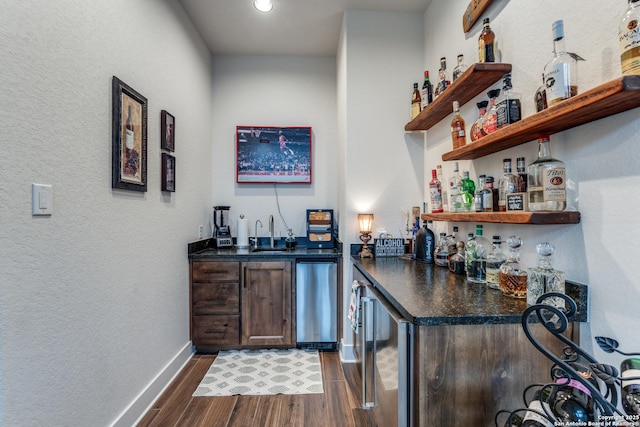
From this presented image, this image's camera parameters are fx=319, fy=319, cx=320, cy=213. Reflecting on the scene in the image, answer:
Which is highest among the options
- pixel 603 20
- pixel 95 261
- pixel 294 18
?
pixel 294 18

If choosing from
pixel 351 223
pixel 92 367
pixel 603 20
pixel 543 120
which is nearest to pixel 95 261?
pixel 92 367

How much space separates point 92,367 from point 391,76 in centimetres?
276

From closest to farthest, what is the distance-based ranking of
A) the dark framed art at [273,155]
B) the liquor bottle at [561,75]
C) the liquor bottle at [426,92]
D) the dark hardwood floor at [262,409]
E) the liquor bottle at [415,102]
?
the liquor bottle at [561,75]
the dark hardwood floor at [262,409]
the liquor bottle at [426,92]
the liquor bottle at [415,102]
the dark framed art at [273,155]

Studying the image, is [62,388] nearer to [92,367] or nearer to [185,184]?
[92,367]

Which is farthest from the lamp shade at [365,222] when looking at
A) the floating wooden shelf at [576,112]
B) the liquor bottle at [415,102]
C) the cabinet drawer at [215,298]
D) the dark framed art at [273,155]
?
the cabinet drawer at [215,298]

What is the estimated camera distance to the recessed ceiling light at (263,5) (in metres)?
2.51

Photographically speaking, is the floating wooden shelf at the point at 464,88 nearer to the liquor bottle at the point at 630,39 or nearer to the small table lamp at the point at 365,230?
the liquor bottle at the point at 630,39

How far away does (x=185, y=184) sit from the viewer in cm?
269

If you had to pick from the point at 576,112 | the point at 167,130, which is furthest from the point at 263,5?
the point at 576,112

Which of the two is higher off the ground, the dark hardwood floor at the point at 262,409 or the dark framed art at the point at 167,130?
the dark framed art at the point at 167,130

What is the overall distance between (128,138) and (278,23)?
5.76 feet

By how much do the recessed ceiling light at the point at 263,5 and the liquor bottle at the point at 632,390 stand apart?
9.57 ft

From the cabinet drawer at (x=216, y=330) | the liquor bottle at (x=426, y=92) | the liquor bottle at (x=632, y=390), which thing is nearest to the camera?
the liquor bottle at (x=632, y=390)

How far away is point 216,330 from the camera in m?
2.77
